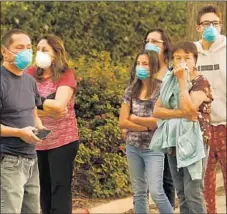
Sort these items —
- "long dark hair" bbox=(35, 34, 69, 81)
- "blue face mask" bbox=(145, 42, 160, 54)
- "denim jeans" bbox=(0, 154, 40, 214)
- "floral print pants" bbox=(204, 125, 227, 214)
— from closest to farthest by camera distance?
1. "denim jeans" bbox=(0, 154, 40, 214)
2. "floral print pants" bbox=(204, 125, 227, 214)
3. "long dark hair" bbox=(35, 34, 69, 81)
4. "blue face mask" bbox=(145, 42, 160, 54)

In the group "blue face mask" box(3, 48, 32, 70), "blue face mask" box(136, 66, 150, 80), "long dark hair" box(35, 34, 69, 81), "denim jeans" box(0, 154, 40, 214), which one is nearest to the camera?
"denim jeans" box(0, 154, 40, 214)

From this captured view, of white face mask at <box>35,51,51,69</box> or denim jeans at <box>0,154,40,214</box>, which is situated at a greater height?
Result: white face mask at <box>35,51,51,69</box>

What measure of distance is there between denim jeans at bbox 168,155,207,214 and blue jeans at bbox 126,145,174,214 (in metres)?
0.45

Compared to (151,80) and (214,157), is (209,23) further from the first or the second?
(214,157)

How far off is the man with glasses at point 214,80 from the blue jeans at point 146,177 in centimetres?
38

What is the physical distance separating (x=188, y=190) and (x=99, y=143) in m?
2.42

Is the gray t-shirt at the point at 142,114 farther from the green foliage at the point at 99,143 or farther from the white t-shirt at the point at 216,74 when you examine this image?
the green foliage at the point at 99,143

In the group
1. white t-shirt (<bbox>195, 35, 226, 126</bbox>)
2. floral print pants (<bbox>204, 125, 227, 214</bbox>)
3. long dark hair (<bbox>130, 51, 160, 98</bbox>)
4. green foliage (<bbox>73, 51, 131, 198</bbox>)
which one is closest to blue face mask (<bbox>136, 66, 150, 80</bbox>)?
long dark hair (<bbox>130, 51, 160, 98</bbox>)

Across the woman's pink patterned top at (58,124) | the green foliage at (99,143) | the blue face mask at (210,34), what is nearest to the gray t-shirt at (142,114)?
the woman's pink patterned top at (58,124)

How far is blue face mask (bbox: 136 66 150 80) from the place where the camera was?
5.88 meters

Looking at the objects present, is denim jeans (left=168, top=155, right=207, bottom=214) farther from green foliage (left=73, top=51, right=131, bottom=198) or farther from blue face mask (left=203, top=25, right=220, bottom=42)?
green foliage (left=73, top=51, right=131, bottom=198)

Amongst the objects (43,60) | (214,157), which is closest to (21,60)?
(43,60)

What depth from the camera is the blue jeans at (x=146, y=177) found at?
5.75 metres

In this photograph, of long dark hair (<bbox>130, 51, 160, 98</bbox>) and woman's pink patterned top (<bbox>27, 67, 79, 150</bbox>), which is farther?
long dark hair (<bbox>130, 51, 160, 98</bbox>)
